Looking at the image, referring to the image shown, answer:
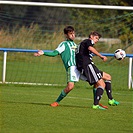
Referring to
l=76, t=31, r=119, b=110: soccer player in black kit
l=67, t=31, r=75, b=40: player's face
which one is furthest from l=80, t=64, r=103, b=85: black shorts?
l=67, t=31, r=75, b=40: player's face

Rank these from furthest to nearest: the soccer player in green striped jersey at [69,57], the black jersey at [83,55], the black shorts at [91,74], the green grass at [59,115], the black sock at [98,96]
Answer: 1. the soccer player in green striped jersey at [69,57]
2. the black jersey at [83,55]
3. the black shorts at [91,74]
4. the black sock at [98,96]
5. the green grass at [59,115]

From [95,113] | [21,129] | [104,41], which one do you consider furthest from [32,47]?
[21,129]

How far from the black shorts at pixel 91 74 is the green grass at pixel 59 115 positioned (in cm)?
59

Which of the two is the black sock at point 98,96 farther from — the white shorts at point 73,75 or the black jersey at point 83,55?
the black jersey at point 83,55

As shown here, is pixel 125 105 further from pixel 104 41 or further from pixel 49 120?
pixel 104 41

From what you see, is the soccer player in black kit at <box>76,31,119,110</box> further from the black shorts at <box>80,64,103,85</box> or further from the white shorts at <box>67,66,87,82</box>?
the white shorts at <box>67,66,87,82</box>

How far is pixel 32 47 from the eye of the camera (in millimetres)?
24875

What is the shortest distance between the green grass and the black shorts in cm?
59

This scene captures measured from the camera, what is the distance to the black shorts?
1293cm

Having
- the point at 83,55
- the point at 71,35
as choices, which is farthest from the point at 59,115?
the point at 71,35

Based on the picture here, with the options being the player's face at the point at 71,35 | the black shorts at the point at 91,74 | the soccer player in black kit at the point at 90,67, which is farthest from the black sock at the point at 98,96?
the player's face at the point at 71,35

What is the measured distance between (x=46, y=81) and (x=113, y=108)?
8.02 meters

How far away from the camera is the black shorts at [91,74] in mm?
12930

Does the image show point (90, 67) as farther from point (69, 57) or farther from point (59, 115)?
point (59, 115)
